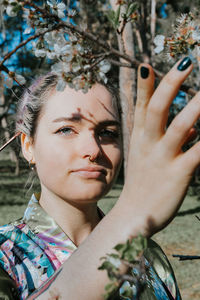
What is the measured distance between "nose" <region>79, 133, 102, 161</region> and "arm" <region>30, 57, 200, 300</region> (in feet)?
1.47

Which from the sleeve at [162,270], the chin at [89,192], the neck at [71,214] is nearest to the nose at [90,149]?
the chin at [89,192]

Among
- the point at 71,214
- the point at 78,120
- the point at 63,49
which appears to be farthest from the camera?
the point at 71,214

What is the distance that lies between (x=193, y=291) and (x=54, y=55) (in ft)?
15.7

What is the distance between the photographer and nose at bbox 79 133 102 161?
4.30 feet

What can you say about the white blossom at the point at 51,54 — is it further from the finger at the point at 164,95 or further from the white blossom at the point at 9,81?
the finger at the point at 164,95

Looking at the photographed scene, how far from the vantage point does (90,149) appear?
1.32 m

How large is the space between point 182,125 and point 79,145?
2.12ft

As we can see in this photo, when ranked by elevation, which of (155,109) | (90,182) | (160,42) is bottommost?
(90,182)

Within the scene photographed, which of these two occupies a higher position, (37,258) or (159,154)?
(159,154)

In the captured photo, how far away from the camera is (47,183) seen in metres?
1.44

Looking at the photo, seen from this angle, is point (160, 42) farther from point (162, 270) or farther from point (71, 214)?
point (162, 270)

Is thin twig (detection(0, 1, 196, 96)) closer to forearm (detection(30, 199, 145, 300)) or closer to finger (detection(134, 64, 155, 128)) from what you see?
finger (detection(134, 64, 155, 128))

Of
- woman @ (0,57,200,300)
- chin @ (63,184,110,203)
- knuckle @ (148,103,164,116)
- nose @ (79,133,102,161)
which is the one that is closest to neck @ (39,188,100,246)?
woman @ (0,57,200,300)

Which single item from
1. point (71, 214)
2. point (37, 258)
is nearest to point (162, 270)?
point (71, 214)
